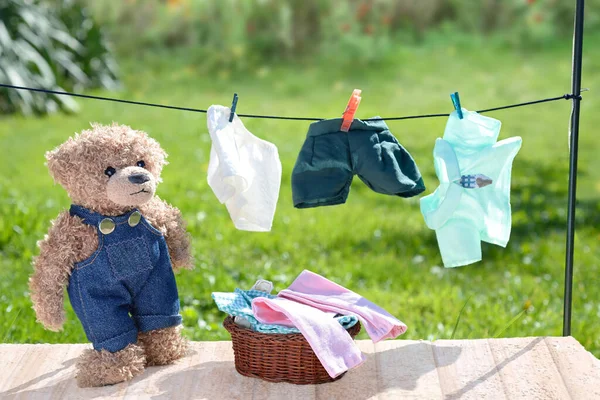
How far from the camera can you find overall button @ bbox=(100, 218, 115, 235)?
2197 millimetres

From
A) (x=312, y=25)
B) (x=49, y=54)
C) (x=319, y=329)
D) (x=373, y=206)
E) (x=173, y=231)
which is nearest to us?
(x=319, y=329)

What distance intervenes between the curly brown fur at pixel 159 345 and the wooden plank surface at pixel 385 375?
0.11 feet

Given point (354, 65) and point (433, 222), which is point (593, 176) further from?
point (433, 222)

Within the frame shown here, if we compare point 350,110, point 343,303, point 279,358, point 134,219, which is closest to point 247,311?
point 279,358

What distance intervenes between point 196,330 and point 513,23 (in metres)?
6.07

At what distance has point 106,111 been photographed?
6.50 meters

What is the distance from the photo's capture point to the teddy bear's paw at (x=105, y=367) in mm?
2197

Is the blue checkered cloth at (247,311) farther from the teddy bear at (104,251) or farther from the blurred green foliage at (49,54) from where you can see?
the blurred green foliage at (49,54)

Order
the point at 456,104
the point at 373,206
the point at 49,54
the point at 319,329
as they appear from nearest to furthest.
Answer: the point at 319,329, the point at 456,104, the point at 373,206, the point at 49,54

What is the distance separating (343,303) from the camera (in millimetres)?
2328

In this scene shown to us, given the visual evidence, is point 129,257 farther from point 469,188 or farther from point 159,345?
point 469,188

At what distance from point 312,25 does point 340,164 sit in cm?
630

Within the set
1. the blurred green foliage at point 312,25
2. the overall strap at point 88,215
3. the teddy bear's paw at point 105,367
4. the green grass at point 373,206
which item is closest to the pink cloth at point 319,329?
the teddy bear's paw at point 105,367

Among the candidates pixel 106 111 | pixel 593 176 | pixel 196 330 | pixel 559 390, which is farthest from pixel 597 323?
pixel 106 111
